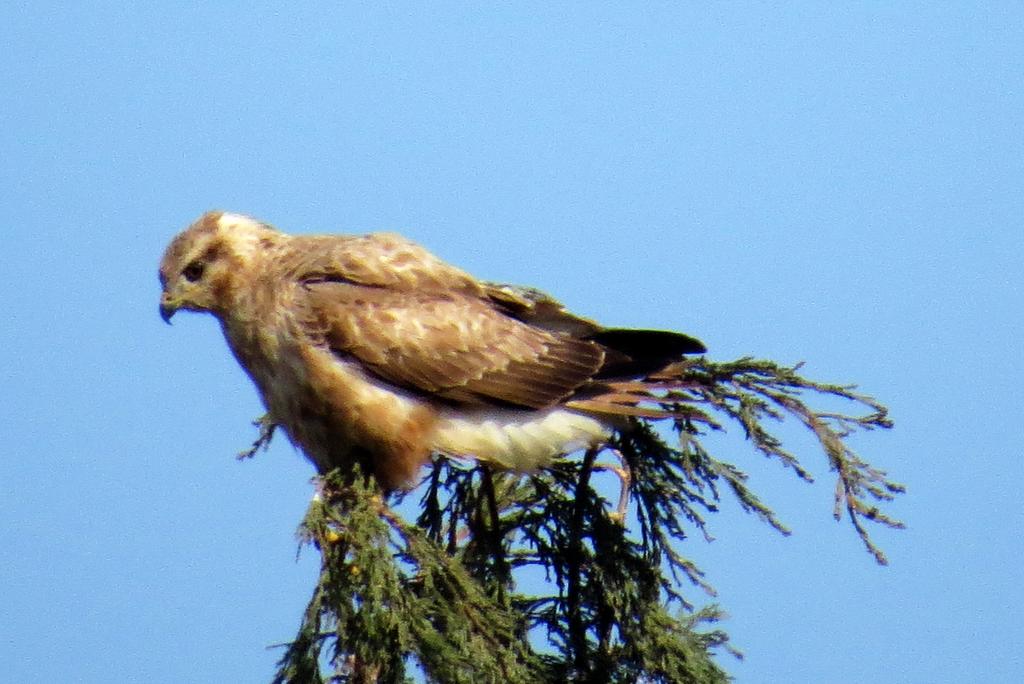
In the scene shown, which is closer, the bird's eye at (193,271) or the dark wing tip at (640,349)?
the dark wing tip at (640,349)

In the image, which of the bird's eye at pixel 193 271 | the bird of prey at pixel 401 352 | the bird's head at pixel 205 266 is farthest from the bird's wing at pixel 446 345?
the bird's eye at pixel 193 271

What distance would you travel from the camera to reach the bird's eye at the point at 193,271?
5.28 m

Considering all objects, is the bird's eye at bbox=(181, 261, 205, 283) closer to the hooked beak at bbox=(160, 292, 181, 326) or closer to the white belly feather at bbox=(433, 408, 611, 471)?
the hooked beak at bbox=(160, 292, 181, 326)

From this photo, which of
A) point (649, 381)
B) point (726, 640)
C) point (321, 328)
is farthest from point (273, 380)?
point (726, 640)

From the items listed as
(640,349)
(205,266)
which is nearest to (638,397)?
(640,349)

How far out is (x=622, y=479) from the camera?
5117 mm

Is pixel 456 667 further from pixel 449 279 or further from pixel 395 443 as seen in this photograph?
pixel 449 279

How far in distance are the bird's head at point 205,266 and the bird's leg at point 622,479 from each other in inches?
55.6

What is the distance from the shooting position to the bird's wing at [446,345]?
4.97 meters

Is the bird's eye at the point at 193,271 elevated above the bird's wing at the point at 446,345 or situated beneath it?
elevated above

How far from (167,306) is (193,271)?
0.15 m

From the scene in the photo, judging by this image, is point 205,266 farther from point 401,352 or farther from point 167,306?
point 401,352

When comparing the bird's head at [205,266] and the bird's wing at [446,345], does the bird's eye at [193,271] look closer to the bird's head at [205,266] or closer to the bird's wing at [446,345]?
the bird's head at [205,266]

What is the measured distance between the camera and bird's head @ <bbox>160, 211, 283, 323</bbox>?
17.2 ft
